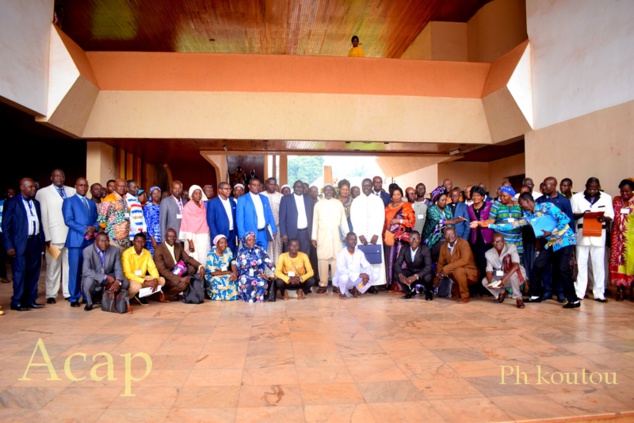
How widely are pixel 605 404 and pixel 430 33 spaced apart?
10087 mm

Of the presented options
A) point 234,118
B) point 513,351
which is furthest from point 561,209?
point 234,118

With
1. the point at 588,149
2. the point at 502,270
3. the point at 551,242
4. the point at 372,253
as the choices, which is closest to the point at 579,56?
the point at 588,149

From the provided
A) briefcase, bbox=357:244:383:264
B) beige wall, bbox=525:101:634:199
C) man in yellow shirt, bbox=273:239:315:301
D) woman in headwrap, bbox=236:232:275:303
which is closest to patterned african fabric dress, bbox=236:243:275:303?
woman in headwrap, bbox=236:232:275:303

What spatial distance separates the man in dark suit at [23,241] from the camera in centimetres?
516

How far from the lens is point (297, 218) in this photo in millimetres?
6691

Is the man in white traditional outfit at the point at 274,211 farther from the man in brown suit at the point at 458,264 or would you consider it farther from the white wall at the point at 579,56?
the white wall at the point at 579,56

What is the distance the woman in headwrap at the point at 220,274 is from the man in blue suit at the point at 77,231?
4.92 ft

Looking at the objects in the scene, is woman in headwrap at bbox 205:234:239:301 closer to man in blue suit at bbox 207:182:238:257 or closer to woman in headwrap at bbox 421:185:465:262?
man in blue suit at bbox 207:182:238:257

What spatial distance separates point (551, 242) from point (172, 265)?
4.71 m

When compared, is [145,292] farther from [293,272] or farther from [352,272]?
[352,272]

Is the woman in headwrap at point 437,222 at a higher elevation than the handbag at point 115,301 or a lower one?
higher

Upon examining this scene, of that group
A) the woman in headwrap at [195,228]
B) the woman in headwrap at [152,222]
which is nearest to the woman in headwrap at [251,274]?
the woman in headwrap at [195,228]

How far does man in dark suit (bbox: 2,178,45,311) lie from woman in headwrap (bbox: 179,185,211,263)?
1.74 meters

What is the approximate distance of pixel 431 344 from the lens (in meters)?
3.87
